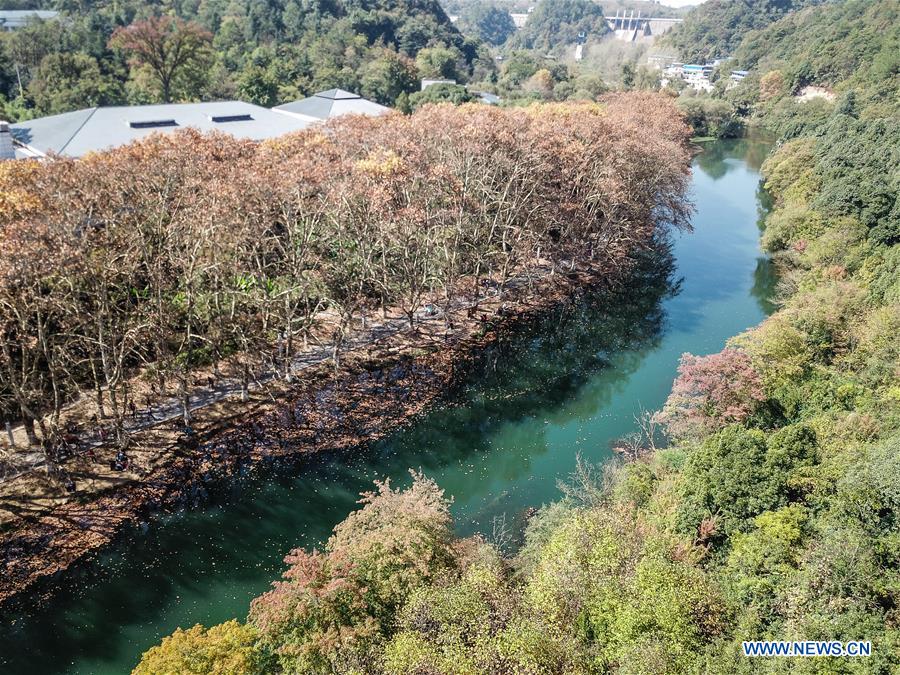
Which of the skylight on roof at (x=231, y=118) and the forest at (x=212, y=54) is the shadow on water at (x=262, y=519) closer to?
the skylight on roof at (x=231, y=118)

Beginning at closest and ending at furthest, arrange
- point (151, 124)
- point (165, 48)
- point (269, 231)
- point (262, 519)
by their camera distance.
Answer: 1. point (262, 519)
2. point (269, 231)
3. point (151, 124)
4. point (165, 48)

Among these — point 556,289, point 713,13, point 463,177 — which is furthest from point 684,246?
point 713,13

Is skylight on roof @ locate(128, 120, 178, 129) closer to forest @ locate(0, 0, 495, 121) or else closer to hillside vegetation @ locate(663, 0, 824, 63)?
forest @ locate(0, 0, 495, 121)

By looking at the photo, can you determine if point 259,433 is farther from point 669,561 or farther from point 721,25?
point 721,25

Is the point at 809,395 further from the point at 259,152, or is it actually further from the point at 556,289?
the point at 259,152

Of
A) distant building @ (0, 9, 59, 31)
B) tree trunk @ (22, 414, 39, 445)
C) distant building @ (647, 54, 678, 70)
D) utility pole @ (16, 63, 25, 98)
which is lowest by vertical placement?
tree trunk @ (22, 414, 39, 445)

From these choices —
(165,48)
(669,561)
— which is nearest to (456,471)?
(669,561)

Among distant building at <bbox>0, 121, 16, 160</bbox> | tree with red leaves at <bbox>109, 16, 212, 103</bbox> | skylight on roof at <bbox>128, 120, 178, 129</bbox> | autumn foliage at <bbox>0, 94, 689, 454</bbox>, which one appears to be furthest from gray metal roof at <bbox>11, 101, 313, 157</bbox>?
tree with red leaves at <bbox>109, 16, 212, 103</bbox>
